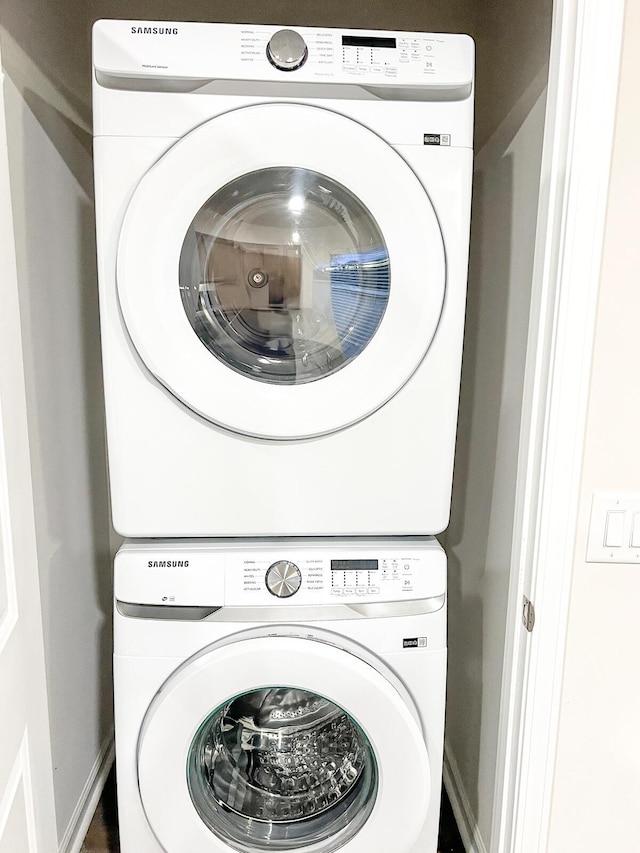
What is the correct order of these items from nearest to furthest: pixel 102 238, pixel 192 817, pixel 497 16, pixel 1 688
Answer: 1. pixel 1 688
2. pixel 102 238
3. pixel 192 817
4. pixel 497 16

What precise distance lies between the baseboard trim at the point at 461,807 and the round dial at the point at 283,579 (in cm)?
75

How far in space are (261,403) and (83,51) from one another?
3.62ft

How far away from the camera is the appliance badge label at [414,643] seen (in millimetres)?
1316

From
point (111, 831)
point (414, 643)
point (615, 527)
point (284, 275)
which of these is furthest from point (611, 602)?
point (111, 831)

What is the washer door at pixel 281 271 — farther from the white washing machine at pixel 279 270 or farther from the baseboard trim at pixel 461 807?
the baseboard trim at pixel 461 807

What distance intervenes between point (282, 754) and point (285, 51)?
1.33 m

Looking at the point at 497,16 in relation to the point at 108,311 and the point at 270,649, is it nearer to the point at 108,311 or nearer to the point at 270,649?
the point at 108,311

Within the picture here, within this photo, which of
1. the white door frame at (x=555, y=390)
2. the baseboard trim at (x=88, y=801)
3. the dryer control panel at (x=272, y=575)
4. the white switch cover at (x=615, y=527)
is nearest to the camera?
the white door frame at (x=555, y=390)

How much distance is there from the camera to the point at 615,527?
120 centimetres

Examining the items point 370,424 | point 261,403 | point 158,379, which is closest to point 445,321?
point 370,424

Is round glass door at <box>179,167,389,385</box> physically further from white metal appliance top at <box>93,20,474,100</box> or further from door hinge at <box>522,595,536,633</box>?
door hinge at <box>522,595,536,633</box>

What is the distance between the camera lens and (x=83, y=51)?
1.72 meters

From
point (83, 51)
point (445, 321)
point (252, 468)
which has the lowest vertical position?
point (252, 468)

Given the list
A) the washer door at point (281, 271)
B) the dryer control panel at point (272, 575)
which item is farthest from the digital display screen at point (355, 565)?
the washer door at point (281, 271)
